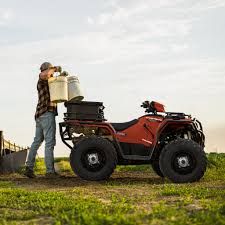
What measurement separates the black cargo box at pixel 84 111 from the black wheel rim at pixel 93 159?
2.46 ft

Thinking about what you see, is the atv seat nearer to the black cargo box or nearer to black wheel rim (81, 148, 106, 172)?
the black cargo box

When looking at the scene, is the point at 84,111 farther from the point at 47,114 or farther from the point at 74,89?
the point at 47,114

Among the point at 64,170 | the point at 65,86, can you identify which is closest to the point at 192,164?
the point at 65,86

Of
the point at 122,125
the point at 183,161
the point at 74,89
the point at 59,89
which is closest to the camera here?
the point at 183,161

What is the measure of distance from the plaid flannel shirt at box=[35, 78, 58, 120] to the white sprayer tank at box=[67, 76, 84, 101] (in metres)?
0.62

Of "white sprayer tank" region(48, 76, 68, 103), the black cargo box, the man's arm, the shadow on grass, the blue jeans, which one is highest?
the man's arm

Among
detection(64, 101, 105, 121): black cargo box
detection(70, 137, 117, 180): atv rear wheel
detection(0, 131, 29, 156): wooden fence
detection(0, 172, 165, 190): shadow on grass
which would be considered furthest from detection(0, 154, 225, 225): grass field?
detection(0, 131, 29, 156): wooden fence

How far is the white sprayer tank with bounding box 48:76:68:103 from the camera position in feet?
38.4

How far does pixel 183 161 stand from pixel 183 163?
0.13 feet

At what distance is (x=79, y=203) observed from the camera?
23.3ft

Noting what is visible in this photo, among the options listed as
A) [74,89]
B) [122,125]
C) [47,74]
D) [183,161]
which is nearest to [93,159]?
[122,125]

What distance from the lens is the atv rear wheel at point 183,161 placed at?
1102 centimetres

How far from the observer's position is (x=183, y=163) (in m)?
11.1

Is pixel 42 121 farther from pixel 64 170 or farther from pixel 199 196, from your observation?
pixel 199 196
